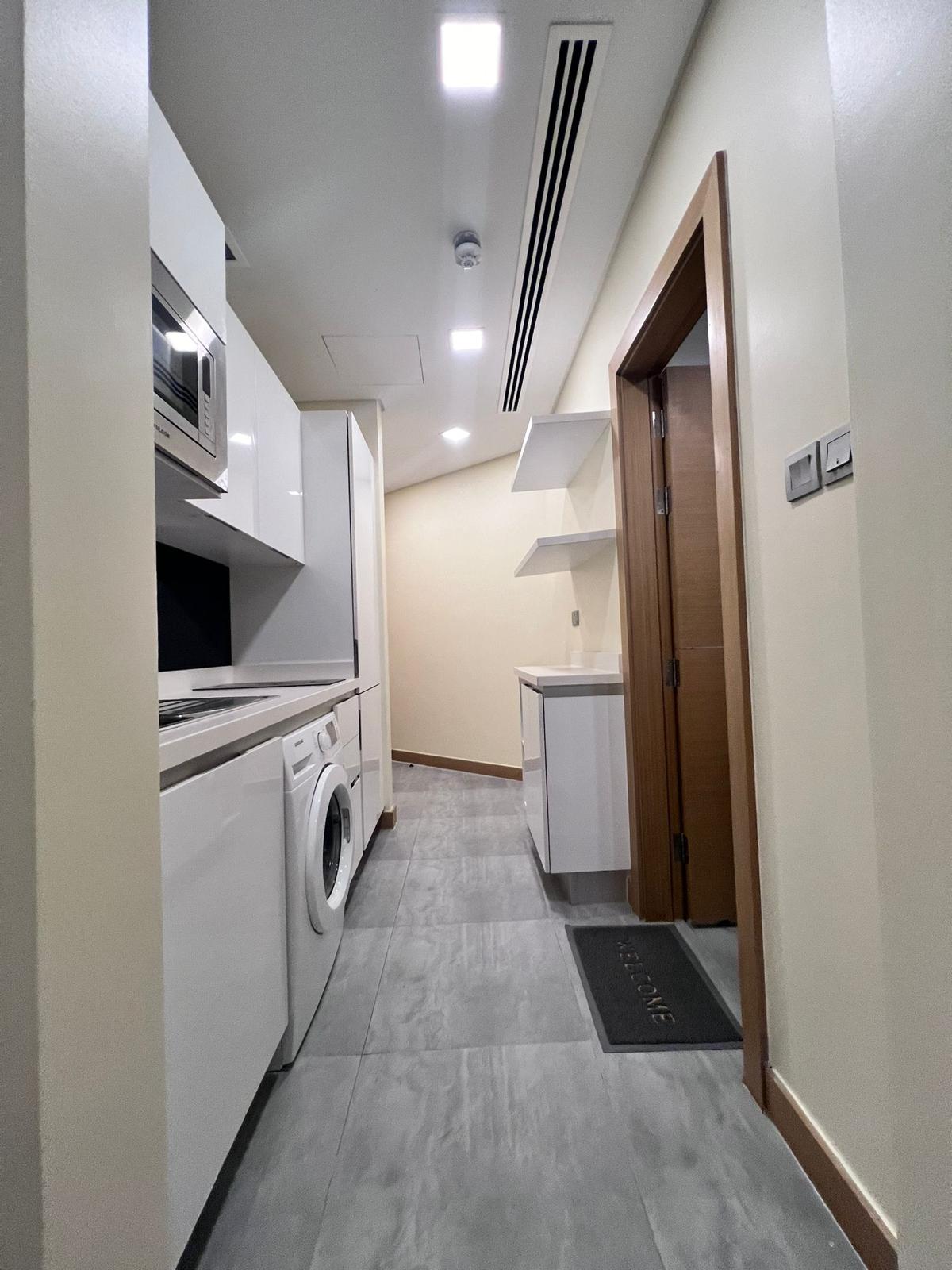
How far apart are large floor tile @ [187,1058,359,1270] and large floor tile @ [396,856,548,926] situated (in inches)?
32.2

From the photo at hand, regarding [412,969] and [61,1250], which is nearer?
[61,1250]

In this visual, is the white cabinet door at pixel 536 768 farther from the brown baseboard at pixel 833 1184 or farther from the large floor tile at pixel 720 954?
the brown baseboard at pixel 833 1184

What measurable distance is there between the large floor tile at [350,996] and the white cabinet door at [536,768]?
0.68m

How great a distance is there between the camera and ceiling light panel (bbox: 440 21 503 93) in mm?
1352

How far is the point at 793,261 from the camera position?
3.39ft

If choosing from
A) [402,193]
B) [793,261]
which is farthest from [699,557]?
[402,193]

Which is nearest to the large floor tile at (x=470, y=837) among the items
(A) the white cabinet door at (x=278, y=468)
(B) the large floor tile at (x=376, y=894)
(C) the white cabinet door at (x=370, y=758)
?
(B) the large floor tile at (x=376, y=894)

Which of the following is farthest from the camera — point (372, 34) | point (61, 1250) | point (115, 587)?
point (372, 34)

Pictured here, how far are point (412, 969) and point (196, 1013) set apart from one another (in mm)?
1078

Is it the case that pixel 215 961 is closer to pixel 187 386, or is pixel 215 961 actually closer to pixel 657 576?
pixel 187 386

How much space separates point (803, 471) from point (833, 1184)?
4.06 ft

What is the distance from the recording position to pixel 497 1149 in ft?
3.72

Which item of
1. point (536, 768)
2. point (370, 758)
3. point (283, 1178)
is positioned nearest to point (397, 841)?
point (370, 758)

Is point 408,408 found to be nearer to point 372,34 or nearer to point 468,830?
point 372,34
